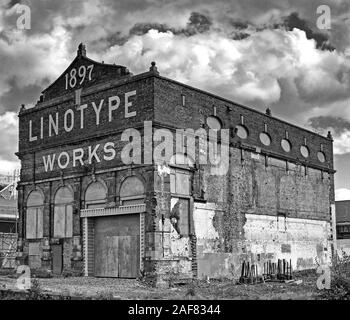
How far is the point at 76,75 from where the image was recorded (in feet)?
84.2

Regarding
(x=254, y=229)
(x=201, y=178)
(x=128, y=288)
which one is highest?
(x=201, y=178)

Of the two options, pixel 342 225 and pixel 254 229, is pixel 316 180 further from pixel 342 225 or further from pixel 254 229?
pixel 342 225

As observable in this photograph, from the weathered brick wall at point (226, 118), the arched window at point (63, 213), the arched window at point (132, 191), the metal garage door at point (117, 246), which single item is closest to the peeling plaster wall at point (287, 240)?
the weathered brick wall at point (226, 118)

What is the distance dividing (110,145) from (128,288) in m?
6.43

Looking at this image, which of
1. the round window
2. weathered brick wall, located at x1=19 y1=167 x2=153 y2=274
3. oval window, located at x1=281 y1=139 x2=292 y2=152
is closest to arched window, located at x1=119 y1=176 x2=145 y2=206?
weathered brick wall, located at x1=19 y1=167 x2=153 y2=274

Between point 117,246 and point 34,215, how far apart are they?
5.60m

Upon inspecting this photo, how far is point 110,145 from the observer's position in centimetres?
2342

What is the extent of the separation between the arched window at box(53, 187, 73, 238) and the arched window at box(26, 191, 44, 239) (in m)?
1.13

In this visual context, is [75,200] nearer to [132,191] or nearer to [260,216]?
[132,191]

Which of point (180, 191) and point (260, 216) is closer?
point (180, 191)

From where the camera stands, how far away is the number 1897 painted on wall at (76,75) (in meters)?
25.1

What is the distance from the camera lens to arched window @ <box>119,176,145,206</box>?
73.0ft

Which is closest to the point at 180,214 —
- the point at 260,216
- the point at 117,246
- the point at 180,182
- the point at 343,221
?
the point at 180,182
